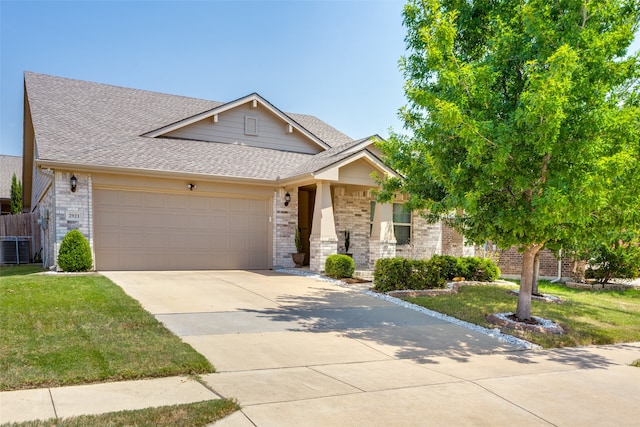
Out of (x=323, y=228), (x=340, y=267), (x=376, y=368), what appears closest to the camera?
(x=376, y=368)

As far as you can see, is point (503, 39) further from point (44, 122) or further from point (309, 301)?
point (44, 122)

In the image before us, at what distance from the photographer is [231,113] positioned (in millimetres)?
16141

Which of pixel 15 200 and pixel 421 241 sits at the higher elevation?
pixel 15 200

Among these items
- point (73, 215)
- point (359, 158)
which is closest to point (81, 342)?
point (73, 215)

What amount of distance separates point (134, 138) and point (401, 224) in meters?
9.64

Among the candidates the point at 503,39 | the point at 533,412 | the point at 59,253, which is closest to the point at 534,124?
the point at 503,39

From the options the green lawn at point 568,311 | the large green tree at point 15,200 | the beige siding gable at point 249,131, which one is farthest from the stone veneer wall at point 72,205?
the large green tree at point 15,200

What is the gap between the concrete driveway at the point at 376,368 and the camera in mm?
4047

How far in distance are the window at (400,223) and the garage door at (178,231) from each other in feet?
14.8

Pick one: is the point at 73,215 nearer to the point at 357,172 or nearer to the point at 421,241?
the point at 357,172

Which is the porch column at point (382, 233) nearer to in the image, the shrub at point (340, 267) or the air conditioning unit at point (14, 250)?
the shrub at point (340, 267)

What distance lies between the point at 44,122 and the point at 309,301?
10.5 m

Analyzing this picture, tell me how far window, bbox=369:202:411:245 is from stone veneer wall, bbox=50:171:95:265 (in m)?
9.15

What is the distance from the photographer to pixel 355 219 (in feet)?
52.6
